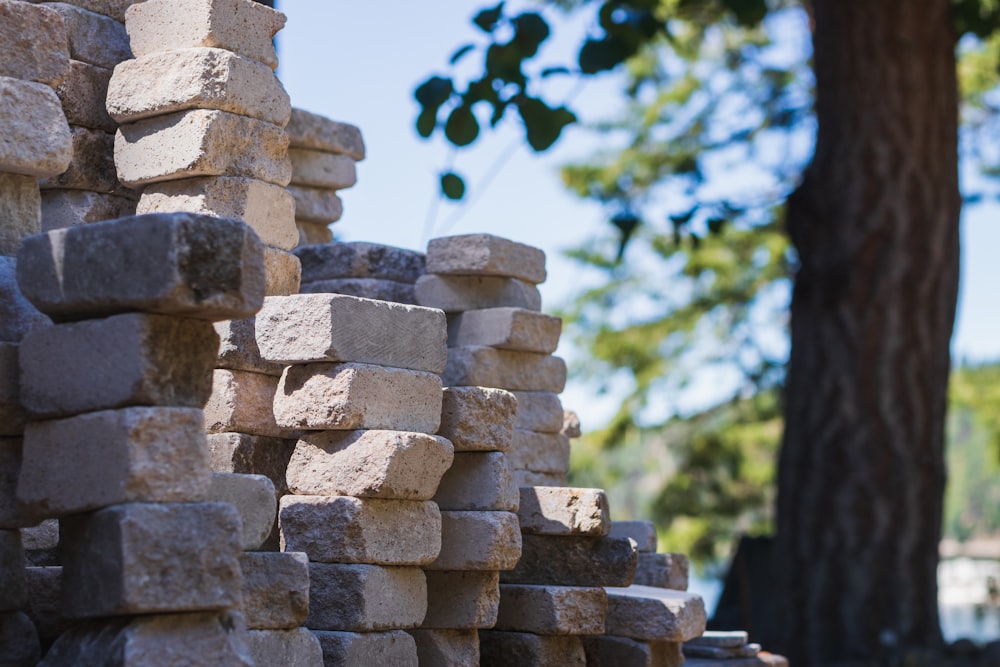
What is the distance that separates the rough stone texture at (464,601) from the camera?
4.67 metres

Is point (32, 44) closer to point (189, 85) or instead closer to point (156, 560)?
point (189, 85)

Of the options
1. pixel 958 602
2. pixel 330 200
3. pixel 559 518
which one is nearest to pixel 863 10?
pixel 330 200

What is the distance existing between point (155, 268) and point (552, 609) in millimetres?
2192

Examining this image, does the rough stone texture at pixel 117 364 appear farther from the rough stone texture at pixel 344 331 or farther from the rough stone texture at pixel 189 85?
the rough stone texture at pixel 189 85

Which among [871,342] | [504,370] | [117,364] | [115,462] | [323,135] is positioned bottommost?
[115,462]

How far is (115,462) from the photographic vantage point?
3.39 meters

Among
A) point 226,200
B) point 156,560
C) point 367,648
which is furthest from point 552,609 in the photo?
point 156,560

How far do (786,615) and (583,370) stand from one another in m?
7.83

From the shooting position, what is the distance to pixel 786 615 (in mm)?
9906

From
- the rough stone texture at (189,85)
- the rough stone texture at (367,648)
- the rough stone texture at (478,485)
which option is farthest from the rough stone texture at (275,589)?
the rough stone texture at (189,85)

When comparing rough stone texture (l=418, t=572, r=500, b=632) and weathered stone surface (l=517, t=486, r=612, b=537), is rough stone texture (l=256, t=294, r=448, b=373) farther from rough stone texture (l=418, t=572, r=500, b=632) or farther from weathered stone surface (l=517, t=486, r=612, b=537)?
weathered stone surface (l=517, t=486, r=612, b=537)

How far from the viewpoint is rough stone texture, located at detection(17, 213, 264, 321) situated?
334 cm

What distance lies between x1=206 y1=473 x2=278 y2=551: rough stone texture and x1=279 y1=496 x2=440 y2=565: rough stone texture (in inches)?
11.7

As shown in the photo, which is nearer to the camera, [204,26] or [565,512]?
[204,26]
